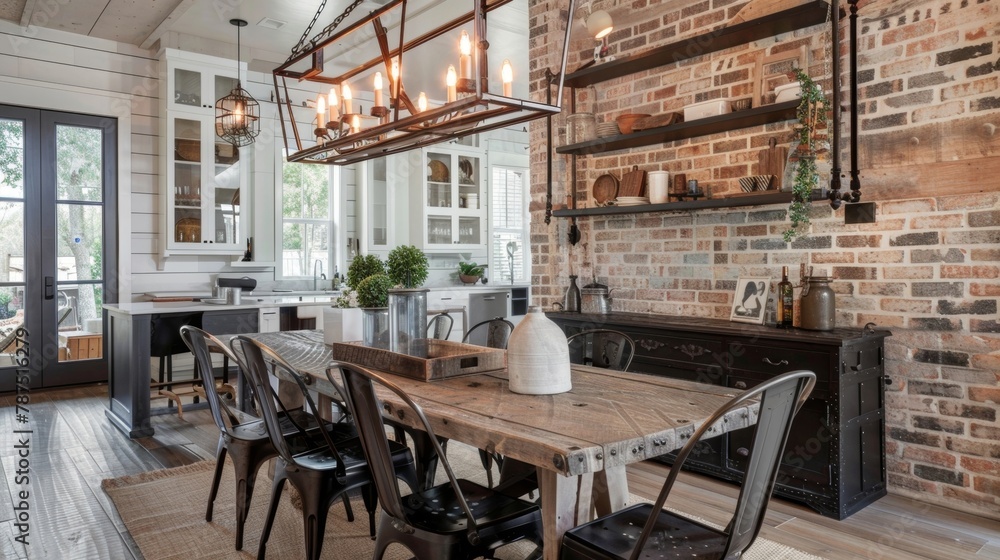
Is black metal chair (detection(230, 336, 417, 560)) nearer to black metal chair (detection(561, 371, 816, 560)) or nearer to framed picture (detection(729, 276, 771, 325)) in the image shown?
black metal chair (detection(561, 371, 816, 560))

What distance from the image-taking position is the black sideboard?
272 centimetres

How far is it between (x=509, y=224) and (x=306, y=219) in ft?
8.61

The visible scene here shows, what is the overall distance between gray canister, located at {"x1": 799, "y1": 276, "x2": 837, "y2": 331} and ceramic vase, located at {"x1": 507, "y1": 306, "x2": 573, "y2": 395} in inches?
62.2

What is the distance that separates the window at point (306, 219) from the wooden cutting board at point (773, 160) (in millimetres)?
4701

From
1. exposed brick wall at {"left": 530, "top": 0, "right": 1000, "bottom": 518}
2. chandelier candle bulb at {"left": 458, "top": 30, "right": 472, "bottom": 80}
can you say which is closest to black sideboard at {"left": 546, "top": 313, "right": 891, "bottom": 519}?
exposed brick wall at {"left": 530, "top": 0, "right": 1000, "bottom": 518}

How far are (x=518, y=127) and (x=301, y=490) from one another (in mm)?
6759

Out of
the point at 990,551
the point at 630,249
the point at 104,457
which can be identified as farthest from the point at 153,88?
the point at 990,551

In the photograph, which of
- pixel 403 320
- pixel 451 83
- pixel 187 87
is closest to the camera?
pixel 451 83

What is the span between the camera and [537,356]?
188 centimetres

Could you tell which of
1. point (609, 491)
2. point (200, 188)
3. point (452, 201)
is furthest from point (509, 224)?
point (609, 491)

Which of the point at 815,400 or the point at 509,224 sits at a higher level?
the point at 509,224

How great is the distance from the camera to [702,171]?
142 inches

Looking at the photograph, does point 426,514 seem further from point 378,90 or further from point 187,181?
point 187,181

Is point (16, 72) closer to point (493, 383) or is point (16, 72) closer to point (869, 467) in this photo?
point (493, 383)
